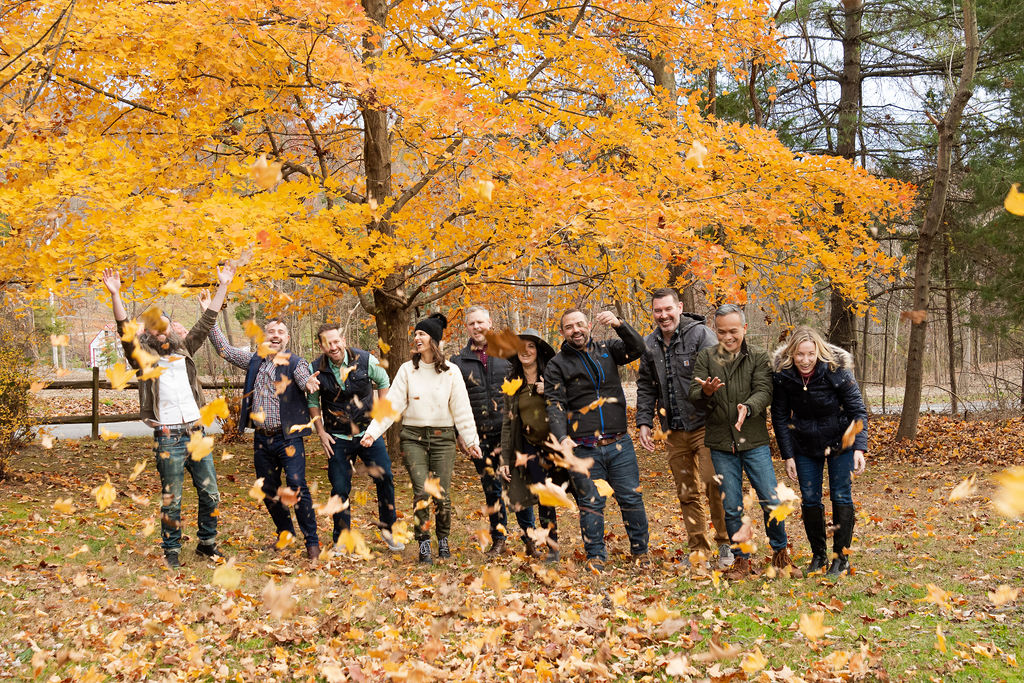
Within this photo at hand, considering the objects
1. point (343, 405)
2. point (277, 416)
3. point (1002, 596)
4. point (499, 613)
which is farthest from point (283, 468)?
point (1002, 596)

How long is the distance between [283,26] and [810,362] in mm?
5596

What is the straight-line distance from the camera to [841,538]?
16.3 ft

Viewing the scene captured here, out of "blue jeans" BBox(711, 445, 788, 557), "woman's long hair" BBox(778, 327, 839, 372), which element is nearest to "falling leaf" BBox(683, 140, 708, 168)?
"woman's long hair" BBox(778, 327, 839, 372)

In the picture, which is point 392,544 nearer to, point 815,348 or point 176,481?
point 176,481

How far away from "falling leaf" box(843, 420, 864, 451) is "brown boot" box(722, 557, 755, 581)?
1.04 m

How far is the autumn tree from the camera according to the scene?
662 centimetres

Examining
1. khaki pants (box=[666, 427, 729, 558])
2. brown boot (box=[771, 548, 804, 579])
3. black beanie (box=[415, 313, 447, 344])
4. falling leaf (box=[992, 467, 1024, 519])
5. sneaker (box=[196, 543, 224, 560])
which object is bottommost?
sneaker (box=[196, 543, 224, 560])

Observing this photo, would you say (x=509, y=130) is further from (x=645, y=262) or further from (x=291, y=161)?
(x=291, y=161)

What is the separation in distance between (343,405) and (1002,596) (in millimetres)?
4394

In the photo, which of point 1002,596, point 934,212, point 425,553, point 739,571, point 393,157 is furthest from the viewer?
point 934,212

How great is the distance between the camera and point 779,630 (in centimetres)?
401

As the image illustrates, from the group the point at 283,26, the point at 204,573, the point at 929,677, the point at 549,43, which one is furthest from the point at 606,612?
the point at 549,43

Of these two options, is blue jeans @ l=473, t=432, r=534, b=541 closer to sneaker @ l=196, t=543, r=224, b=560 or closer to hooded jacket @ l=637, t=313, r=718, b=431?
hooded jacket @ l=637, t=313, r=718, b=431

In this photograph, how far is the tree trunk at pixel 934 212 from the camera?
403 inches
